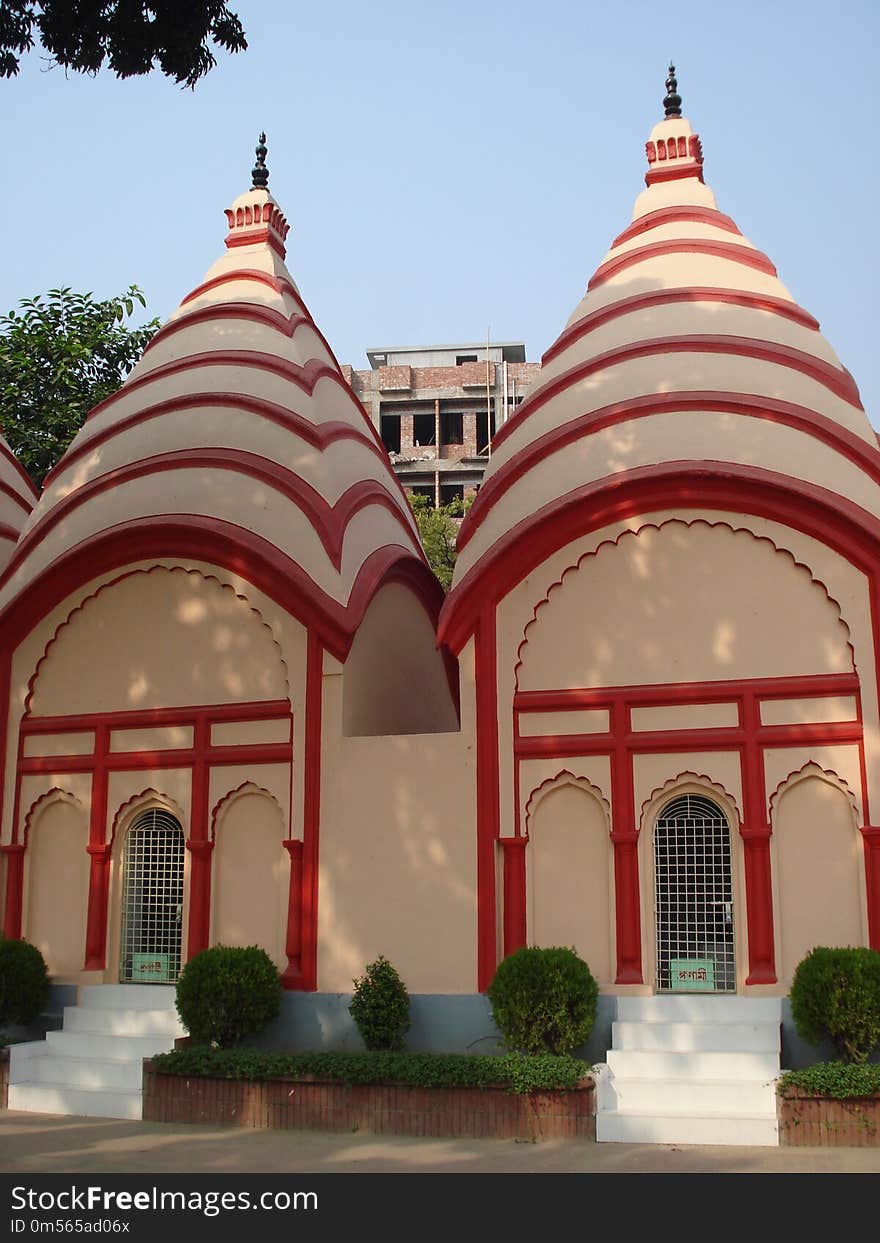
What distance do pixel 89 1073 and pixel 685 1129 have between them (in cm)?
492

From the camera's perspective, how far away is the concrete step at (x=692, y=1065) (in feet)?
30.0

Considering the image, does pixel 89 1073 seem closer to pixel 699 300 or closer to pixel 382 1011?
pixel 382 1011

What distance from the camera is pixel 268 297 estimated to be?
583 inches

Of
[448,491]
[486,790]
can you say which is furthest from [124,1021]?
[448,491]

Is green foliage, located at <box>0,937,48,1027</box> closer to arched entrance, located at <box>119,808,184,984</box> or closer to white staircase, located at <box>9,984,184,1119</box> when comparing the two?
→ white staircase, located at <box>9,984,184,1119</box>

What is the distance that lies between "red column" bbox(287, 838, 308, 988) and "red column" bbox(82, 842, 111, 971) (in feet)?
6.50

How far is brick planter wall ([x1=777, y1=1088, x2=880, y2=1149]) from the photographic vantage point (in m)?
8.34

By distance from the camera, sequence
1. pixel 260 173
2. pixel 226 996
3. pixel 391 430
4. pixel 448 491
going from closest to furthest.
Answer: pixel 226 996 < pixel 260 173 < pixel 448 491 < pixel 391 430

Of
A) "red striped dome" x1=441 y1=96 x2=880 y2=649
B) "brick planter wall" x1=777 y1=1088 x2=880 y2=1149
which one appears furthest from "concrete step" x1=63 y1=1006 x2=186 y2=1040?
"brick planter wall" x1=777 y1=1088 x2=880 y2=1149

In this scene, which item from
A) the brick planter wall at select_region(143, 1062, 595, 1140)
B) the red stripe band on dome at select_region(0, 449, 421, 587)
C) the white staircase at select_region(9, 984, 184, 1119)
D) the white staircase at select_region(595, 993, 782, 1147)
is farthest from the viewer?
the red stripe band on dome at select_region(0, 449, 421, 587)

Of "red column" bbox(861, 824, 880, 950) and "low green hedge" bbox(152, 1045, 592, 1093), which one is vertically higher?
"red column" bbox(861, 824, 880, 950)

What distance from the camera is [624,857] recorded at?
10.4 meters

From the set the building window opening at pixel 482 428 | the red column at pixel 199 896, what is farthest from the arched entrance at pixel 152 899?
the building window opening at pixel 482 428
